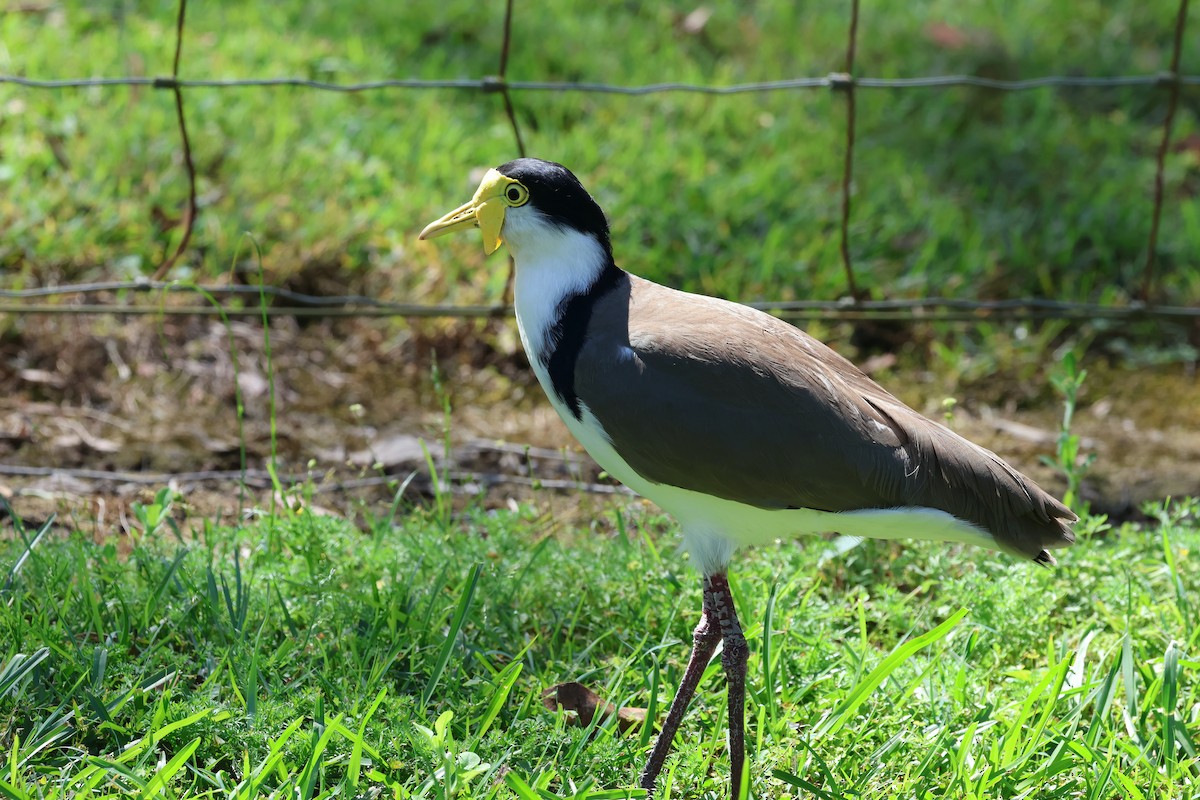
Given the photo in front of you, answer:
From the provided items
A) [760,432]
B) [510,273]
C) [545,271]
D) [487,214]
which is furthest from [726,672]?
[510,273]

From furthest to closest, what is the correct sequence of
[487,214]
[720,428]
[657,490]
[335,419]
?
1. [335,419]
2. [487,214]
3. [657,490]
4. [720,428]

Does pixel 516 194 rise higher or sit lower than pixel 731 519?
higher

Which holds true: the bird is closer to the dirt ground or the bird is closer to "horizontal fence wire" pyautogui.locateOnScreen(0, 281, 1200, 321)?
the dirt ground

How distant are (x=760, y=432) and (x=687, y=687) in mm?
588

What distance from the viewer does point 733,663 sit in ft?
9.21

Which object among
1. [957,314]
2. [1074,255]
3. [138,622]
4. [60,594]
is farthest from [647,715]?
[1074,255]

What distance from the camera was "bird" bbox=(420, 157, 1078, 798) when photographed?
2750mm

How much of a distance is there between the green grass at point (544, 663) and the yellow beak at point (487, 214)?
810 millimetres

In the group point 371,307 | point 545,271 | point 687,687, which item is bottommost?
point 687,687

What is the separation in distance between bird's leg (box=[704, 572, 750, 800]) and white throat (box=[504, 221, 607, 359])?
62 cm

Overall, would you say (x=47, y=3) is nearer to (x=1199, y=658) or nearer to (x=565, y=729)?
(x=565, y=729)

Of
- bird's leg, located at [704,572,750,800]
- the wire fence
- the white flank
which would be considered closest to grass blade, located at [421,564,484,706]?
the white flank

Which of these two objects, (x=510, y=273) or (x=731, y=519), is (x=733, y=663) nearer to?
(x=731, y=519)

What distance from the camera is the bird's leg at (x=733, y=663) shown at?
2.73 m
